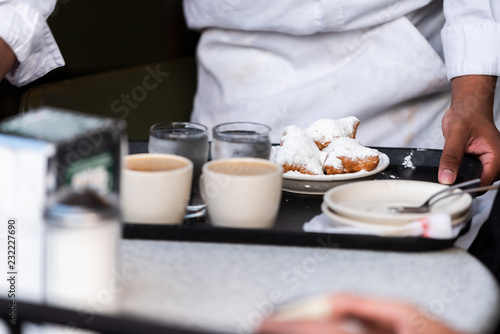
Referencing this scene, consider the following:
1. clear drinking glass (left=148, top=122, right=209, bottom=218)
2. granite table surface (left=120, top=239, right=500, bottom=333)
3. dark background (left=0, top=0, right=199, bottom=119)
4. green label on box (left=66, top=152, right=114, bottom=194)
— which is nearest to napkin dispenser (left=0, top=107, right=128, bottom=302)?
green label on box (left=66, top=152, right=114, bottom=194)

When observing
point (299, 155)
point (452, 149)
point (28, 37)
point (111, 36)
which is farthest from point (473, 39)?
point (111, 36)

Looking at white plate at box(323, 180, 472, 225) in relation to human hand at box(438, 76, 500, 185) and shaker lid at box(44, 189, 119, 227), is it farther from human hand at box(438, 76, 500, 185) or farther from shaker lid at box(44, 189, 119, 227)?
shaker lid at box(44, 189, 119, 227)

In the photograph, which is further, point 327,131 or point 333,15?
point 333,15

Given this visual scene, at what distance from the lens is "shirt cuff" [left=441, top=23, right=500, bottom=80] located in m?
1.59

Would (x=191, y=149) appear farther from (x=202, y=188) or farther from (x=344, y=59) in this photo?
(x=344, y=59)

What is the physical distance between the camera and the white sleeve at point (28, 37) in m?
1.44

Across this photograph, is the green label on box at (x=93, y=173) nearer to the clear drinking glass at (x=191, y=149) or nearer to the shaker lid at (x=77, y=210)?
the shaker lid at (x=77, y=210)

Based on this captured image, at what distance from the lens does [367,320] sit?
1.94 ft

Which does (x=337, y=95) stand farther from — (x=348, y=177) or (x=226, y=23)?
(x=348, y=177)

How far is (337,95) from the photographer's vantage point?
1.78 metres

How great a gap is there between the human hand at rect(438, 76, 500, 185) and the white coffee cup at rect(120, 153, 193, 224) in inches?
19.4

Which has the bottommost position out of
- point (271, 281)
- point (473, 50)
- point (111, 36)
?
point (271, 281)

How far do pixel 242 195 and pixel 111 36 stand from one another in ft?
4.74

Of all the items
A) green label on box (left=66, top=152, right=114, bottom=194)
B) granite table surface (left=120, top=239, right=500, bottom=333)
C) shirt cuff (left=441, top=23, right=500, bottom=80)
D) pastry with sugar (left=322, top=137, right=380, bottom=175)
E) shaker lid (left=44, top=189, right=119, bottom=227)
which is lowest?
granite table surface (left=120, top=239, right=500, bottom=333)
